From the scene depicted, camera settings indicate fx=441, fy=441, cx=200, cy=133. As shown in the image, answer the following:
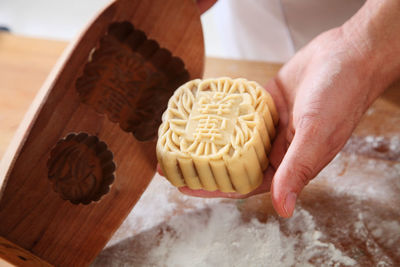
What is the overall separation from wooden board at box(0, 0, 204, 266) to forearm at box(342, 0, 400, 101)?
64 centimetres

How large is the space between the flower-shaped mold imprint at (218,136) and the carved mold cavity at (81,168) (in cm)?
23

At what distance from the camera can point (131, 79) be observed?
5.75ft

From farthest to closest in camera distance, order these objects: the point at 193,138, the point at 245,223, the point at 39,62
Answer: the point at 39,62 < the point at 245,223 < the point at 193,138

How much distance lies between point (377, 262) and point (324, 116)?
0.50 m

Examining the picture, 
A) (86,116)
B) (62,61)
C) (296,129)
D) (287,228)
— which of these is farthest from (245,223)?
(62,61)

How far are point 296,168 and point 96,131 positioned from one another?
720 mm

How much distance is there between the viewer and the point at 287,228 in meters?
1.54

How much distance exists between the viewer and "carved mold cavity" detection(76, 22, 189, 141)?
159 centimetres

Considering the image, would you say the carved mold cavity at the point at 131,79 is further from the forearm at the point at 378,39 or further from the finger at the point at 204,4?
the forearm at the point at 378,39

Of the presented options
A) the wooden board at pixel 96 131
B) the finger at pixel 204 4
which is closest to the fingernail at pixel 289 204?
the wooden board at pixel 96 131

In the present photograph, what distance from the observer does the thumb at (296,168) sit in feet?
4.16

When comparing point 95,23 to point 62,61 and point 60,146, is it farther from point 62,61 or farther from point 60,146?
point 60,146

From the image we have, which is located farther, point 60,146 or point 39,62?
point 39,62

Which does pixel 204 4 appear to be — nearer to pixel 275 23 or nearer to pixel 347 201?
pixel 275 23
